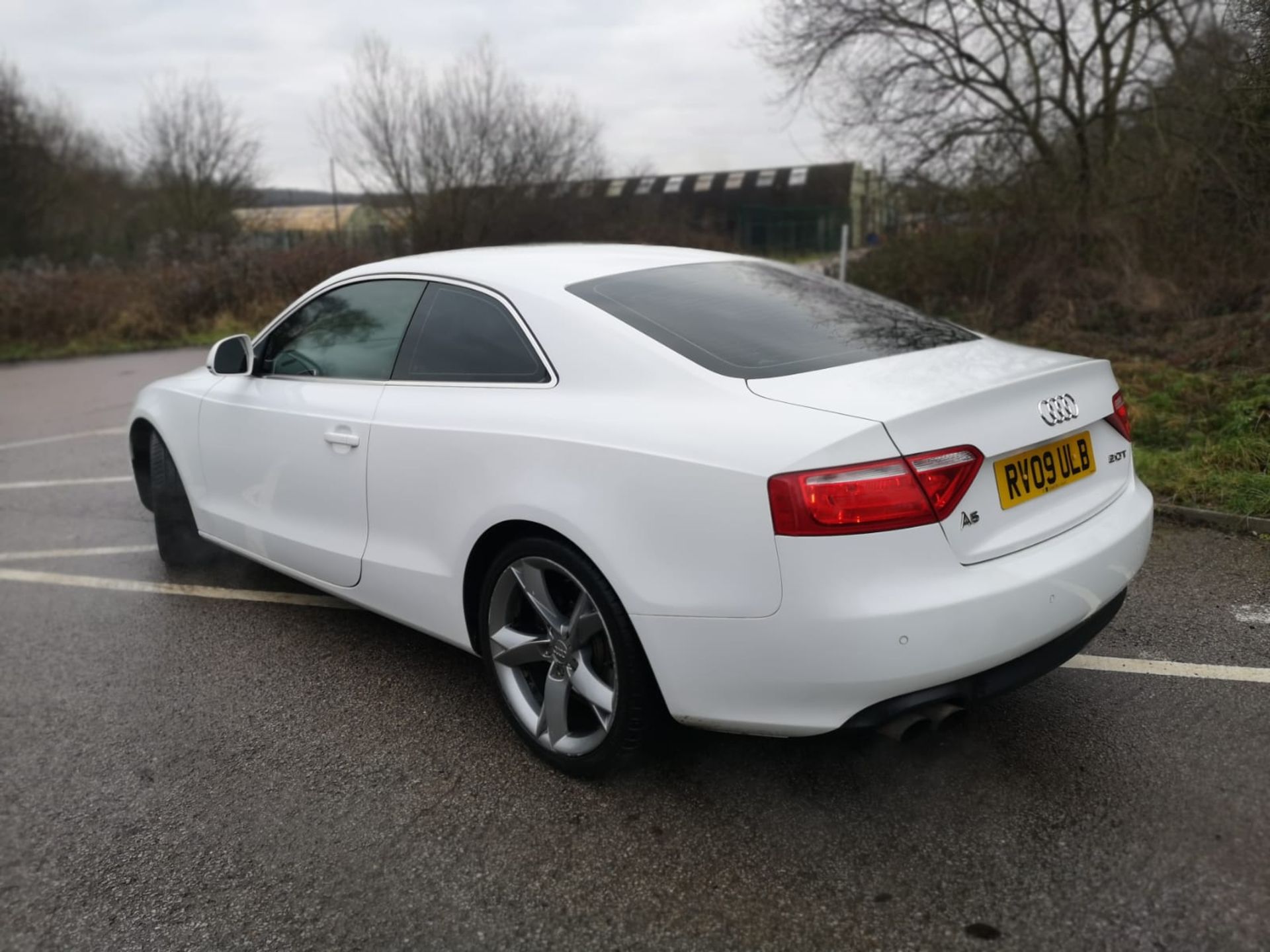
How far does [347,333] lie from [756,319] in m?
1.67

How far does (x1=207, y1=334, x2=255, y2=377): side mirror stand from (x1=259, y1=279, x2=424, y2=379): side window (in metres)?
0.07

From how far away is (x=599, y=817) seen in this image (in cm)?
269

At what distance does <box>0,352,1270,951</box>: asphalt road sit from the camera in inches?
88.5

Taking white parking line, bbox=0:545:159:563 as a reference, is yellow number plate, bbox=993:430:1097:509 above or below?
above

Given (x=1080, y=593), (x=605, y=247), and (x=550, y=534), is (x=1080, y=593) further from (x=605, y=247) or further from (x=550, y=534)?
(x=605, y=247)

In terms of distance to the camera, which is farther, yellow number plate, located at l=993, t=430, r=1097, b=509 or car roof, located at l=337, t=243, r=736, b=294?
car roof, located at l=337, t=243, r=736, b=294

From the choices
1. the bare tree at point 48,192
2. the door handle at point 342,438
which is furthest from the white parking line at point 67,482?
the bare tree at point 48,192

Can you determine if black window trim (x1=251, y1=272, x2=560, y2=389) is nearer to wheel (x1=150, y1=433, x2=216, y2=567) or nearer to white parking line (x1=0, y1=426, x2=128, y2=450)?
wheel (x1=150, y1=433, x2=216, y2=567)

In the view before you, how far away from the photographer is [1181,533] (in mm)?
4906

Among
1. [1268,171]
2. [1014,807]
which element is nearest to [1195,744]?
[1014,807]

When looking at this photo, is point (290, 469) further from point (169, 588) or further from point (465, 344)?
point (169, 588)

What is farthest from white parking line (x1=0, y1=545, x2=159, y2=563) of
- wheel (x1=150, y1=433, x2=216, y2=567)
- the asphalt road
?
the asphalt road

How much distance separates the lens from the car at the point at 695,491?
7.43 ft

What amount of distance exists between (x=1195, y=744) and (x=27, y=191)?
31.0m
